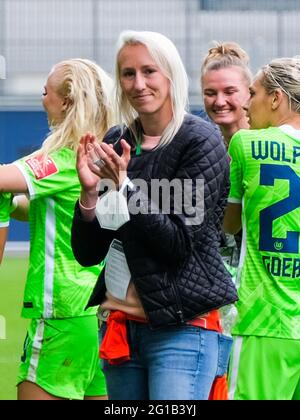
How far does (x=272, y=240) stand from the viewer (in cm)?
368

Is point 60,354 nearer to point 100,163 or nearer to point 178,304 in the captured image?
point 178,304

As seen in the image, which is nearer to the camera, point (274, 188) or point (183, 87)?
point (183, 87)

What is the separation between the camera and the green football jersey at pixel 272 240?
12.1 ft

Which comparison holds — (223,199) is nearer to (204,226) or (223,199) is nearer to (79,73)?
(204,226)

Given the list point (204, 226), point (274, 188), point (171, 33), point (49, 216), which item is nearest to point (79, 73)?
point (49, 216)

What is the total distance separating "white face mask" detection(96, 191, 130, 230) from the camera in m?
3.01

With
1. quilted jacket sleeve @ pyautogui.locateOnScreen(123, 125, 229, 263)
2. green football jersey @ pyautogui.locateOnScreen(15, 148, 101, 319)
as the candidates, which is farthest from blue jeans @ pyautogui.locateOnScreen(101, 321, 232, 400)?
green football jersey @ pyautogui.locateOnScreen(15, 148, 101, 319)

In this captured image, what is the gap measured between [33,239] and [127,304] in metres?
1.01

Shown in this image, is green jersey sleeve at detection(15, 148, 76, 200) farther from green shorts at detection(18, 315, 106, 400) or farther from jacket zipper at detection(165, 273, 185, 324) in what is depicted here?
jacket zipper at detection(165, 273, 185, 324)

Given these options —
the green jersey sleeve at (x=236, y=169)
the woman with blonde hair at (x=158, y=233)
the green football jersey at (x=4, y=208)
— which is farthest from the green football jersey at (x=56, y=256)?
the woman with blonde hair at (x=158, y=233)

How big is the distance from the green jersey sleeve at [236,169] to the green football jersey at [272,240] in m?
0.04

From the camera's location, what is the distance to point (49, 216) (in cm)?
400

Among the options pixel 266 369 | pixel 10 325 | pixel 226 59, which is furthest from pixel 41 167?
pixel 10 325
